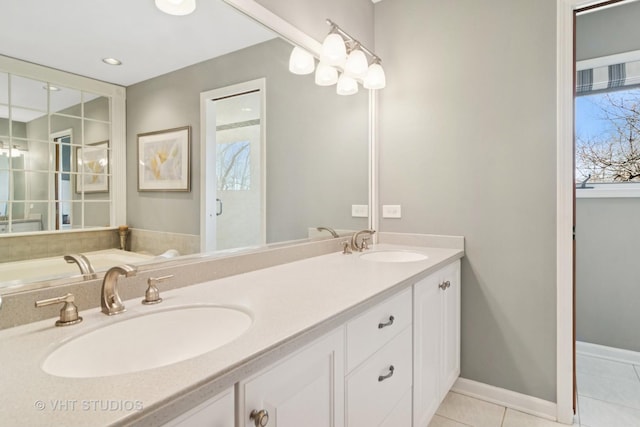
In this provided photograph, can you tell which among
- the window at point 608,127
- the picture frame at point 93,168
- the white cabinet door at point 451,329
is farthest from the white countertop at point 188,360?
the window at point 608,127

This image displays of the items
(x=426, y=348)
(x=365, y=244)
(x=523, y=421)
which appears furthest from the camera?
(x=365, y=244)

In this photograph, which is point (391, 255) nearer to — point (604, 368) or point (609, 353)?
point (604, 368)

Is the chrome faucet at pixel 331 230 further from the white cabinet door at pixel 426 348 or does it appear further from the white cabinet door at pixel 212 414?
the white cabinet door at pixel 212 414

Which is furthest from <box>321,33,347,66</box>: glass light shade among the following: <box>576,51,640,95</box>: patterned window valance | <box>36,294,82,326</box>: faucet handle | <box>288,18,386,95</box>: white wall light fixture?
<box>576,51,640,95</box>: patterned window valance

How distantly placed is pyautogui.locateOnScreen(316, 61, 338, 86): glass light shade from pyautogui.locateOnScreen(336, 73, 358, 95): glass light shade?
0.25 feet

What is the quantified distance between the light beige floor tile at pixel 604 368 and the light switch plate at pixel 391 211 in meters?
1.58

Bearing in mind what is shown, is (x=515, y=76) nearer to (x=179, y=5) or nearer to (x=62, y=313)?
(x=179, y=5)

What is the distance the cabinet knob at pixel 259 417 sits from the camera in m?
0.70

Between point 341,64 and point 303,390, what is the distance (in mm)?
1724

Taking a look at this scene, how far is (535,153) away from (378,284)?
1.27m

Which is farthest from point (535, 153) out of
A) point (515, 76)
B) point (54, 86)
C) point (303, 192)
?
point (54, 86)

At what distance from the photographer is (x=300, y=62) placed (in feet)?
5.90

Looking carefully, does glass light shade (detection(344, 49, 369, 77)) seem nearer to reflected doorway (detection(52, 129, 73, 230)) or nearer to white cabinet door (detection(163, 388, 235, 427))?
reflected doorway (detection(52, 129, 73, 230))

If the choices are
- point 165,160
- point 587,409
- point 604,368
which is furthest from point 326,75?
point 604,368
